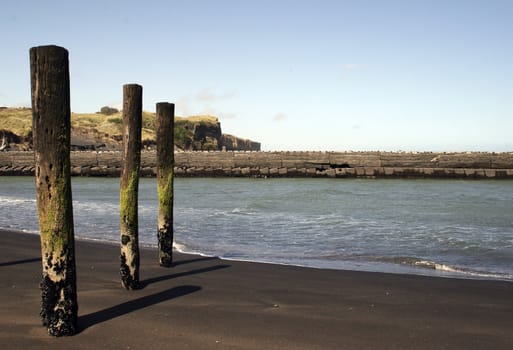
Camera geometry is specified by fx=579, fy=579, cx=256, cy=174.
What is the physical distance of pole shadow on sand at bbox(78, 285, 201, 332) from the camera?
4930 millimetres

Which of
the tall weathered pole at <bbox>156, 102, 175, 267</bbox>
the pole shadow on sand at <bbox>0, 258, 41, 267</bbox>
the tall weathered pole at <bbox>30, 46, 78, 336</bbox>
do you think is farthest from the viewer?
the tall weathered pole at <bbox>156, 102, 175, 267</bbox>

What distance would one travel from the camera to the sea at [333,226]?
939cm

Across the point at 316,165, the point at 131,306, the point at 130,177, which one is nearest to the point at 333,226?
the point at 130,177

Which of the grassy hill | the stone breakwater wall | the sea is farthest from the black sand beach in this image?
the grassy hill

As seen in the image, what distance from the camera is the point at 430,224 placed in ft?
48.6

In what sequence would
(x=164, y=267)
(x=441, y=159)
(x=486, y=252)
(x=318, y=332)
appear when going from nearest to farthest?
(x=318, y=332), (x=164, y=267), (x=486, y=252), (x=441, y=159)

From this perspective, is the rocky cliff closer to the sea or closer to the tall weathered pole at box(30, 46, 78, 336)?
the sea

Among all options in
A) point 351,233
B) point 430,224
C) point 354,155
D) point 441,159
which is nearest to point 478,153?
point 441,159

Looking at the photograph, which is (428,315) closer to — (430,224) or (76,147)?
(430,224)

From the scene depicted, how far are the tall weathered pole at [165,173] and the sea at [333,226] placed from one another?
1.53m

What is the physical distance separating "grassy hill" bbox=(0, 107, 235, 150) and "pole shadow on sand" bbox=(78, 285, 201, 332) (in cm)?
5003

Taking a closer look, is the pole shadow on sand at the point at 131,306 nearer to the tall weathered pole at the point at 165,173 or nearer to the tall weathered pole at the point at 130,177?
the tall weathered pole at the point at 130,177

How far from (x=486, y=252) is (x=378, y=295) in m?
4.83

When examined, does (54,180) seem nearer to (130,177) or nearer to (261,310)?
(130,177)
